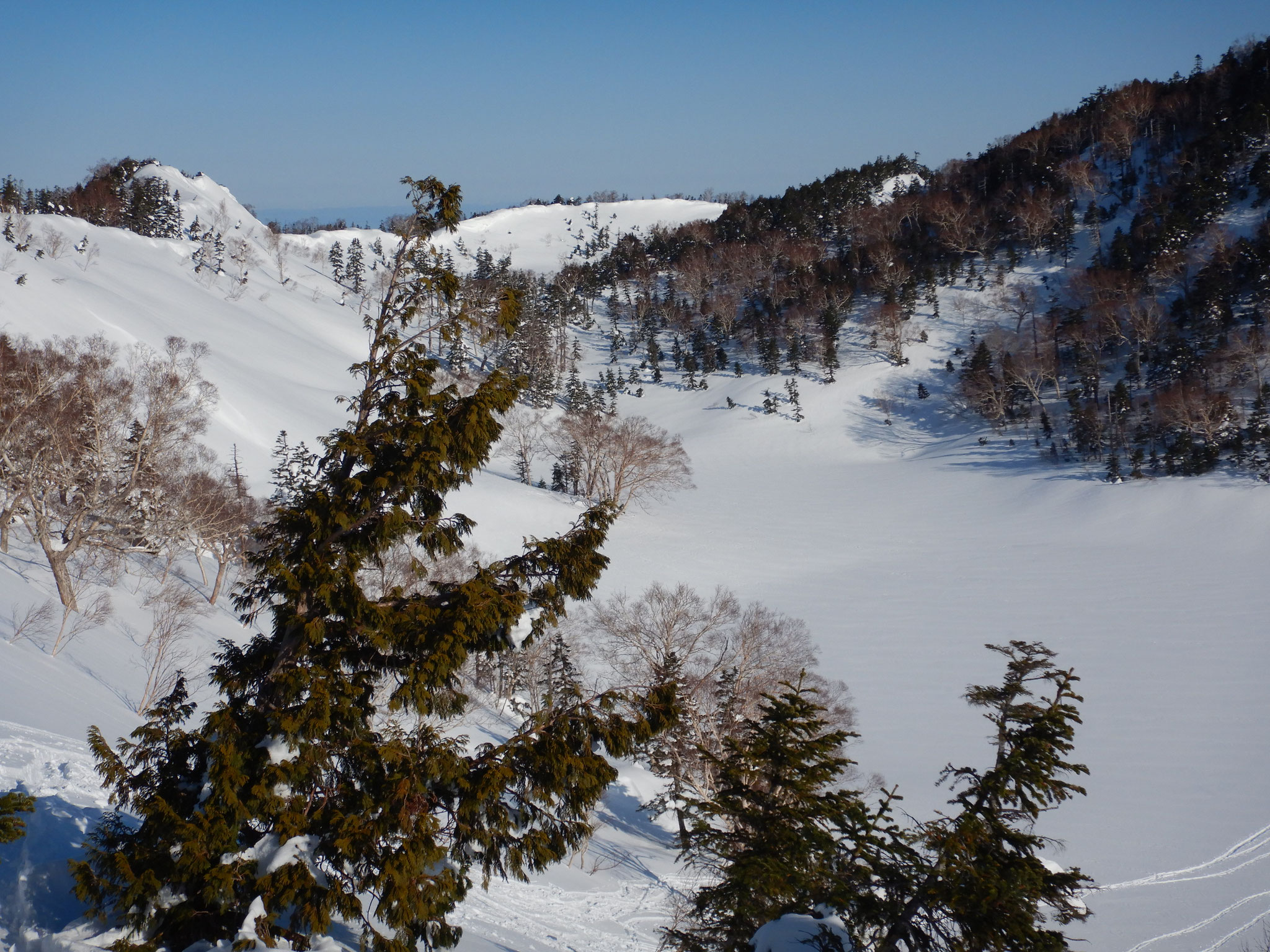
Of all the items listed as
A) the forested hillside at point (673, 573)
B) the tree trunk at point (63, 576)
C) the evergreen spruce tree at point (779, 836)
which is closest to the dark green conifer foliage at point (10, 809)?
the forested hillside at point (673, 573)

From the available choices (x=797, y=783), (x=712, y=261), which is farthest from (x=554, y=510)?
(x=712, y=261)

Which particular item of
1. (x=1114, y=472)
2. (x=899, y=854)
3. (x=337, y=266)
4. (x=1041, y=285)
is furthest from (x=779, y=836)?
(x=337, y=266)

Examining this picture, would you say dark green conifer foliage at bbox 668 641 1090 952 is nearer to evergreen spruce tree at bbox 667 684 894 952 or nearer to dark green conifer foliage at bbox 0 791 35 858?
evergreen spruce tree at bbox 667 684 894 952

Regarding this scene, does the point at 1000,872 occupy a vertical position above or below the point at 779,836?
above

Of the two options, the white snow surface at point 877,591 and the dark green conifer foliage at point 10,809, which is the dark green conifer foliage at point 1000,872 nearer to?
the white snow surface at point 877,591

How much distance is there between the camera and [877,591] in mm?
37312

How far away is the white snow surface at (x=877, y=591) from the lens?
14.6 metres

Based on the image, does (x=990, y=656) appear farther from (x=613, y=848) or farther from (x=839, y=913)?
(x=839, y=913)

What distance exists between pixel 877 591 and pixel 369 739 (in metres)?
35.3

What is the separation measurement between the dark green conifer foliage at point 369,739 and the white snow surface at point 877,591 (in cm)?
120

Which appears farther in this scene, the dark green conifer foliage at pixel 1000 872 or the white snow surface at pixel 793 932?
the white snow surface at pixel 793 932

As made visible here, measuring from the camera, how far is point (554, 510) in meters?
44.1

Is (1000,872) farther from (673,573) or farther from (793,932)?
(673,573)

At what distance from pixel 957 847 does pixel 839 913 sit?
123 centimetres
